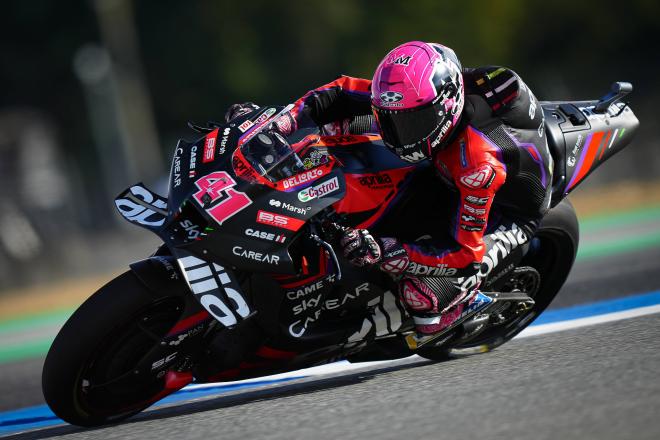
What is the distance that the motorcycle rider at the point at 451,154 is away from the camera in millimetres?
4574

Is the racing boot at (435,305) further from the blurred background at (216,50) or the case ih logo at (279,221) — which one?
the blurred background at (216,50)

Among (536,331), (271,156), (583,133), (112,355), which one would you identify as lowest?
(536,331)

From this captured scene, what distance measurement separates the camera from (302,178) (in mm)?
4469

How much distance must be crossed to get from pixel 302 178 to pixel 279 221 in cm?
26

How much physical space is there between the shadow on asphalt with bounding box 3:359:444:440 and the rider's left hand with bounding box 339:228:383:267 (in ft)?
2.64

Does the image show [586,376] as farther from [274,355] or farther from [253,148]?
[253,148]

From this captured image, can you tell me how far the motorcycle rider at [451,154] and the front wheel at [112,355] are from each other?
36.2 inches

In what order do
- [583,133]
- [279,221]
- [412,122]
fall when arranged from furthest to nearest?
[583,133], [412,122], [279,221]

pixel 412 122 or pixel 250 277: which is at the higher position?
pixel 412 122

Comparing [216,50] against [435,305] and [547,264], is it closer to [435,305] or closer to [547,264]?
[547,264]

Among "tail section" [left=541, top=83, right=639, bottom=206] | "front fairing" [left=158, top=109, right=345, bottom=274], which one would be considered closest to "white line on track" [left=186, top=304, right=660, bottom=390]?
"tail section" [left=541, top=83, right=639, bottom=206]

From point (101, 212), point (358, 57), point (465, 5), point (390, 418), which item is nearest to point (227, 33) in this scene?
point (358, 57)

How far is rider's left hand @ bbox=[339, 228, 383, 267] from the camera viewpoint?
4.45m

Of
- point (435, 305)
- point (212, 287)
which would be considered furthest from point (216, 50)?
point (212, 287)
